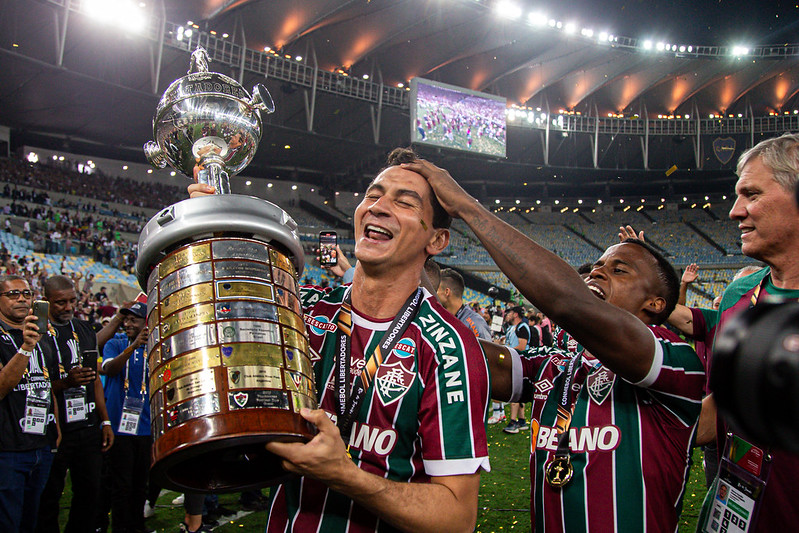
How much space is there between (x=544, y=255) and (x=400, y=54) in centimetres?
2940

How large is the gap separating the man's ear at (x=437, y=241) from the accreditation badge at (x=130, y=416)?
3.53 meters

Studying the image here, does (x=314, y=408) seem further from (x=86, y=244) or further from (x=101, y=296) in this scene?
(x=86, y=244)

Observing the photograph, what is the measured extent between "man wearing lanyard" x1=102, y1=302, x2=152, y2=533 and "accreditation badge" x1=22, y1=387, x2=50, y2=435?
671 mm

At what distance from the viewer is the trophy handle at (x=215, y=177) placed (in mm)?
1468

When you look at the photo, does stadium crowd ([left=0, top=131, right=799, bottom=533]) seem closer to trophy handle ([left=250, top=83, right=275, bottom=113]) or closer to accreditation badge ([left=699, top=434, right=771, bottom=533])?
accreditation badge ([left=699, top=434, right=771, bottom=533])

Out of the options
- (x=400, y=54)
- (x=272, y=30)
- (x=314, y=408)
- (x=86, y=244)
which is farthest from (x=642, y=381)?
(x=400, y=54)

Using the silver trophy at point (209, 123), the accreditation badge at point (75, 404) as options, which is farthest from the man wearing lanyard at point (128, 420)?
the silver trophy at point (209, 123)

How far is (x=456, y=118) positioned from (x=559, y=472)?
83.9 feet

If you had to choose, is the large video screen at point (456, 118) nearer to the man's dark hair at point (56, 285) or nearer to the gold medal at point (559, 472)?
the man's dark hair at point (56, 285)

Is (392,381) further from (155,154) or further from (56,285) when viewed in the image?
(56,285)

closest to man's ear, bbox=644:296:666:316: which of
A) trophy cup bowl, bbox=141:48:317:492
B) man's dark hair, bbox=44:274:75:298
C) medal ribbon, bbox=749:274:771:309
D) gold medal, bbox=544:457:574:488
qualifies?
medal ribbon, bbox=749:274:771:309

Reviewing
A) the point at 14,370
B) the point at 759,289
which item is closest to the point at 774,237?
the point at 759,289

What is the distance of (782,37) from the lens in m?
31.0

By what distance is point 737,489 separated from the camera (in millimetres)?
1725
